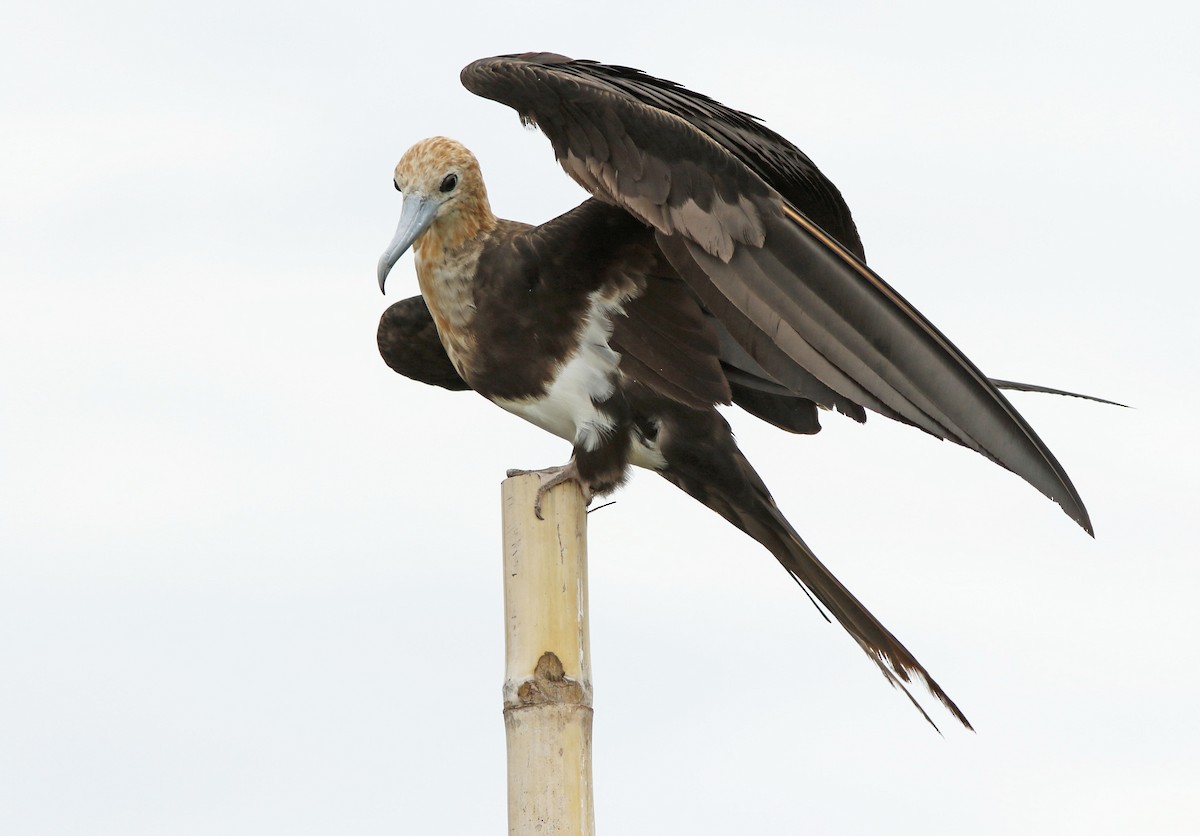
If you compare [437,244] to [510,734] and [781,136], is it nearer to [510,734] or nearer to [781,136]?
[781,136]

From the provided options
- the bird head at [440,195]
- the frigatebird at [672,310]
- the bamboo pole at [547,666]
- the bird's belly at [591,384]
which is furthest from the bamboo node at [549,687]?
the bird head at [440,195]

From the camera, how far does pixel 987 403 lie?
4.27m

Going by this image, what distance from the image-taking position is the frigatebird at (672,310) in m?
4.35

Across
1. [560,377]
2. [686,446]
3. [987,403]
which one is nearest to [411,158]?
[560,377]

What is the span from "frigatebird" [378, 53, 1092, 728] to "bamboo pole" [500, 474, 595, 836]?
205 millimetres

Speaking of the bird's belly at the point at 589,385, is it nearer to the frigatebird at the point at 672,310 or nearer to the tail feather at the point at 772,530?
the frigatebird at the point at 672,310

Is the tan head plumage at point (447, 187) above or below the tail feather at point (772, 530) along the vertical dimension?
above

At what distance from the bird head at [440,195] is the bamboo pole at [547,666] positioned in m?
1.19

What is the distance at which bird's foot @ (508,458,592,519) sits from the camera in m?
4.65

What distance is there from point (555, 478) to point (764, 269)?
888 mm

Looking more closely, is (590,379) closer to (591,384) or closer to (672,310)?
(591,384)

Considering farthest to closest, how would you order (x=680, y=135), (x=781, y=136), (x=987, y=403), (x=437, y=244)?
(x=437, y=244), (x=781, y=136), (x=680, y=135), (x=987, y=403)

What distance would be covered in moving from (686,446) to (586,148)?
117 centimetres

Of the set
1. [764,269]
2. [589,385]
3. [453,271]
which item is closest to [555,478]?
[589,385]
